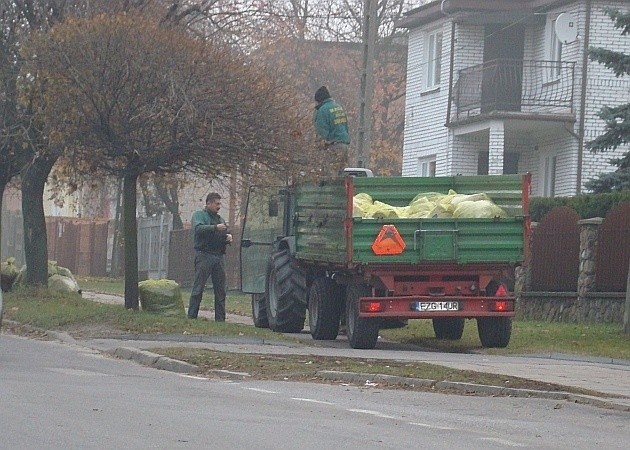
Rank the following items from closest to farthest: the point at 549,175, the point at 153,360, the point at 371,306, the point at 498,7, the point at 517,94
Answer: the point at 153,360 → the point at 371,306 → the point at 517,94 → the point at 498,7 → the point at 549,175

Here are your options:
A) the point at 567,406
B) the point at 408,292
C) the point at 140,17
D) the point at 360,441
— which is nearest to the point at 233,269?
the point at 140,17

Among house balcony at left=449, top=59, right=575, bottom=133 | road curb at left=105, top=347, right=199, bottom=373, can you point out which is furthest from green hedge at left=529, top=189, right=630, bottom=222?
road curb at left=105, top=347, right=199, bottom=373

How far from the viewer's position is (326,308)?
20156 millimetres

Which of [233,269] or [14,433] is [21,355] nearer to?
[14,433]

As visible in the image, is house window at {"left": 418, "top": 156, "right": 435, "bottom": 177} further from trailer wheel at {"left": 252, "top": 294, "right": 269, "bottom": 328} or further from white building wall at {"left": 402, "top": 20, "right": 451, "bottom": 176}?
trailer wheel at {"left": 252, "top": 294, "right": 269, "bottom": 328}

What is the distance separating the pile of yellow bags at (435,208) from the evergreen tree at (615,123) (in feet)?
21.1

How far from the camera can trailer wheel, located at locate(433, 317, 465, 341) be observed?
21281mm

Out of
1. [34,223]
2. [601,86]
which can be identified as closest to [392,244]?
[34,223]

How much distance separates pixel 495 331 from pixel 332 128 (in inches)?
152

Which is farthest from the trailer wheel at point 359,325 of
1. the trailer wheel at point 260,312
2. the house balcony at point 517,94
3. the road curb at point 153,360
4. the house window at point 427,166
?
the house window at point 427,166

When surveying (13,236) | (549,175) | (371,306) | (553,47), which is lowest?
(371,306)

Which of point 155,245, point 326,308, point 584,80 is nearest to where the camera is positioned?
point 326,308

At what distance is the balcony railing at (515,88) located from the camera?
35344mm

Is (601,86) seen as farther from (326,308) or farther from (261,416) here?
(261,416)
